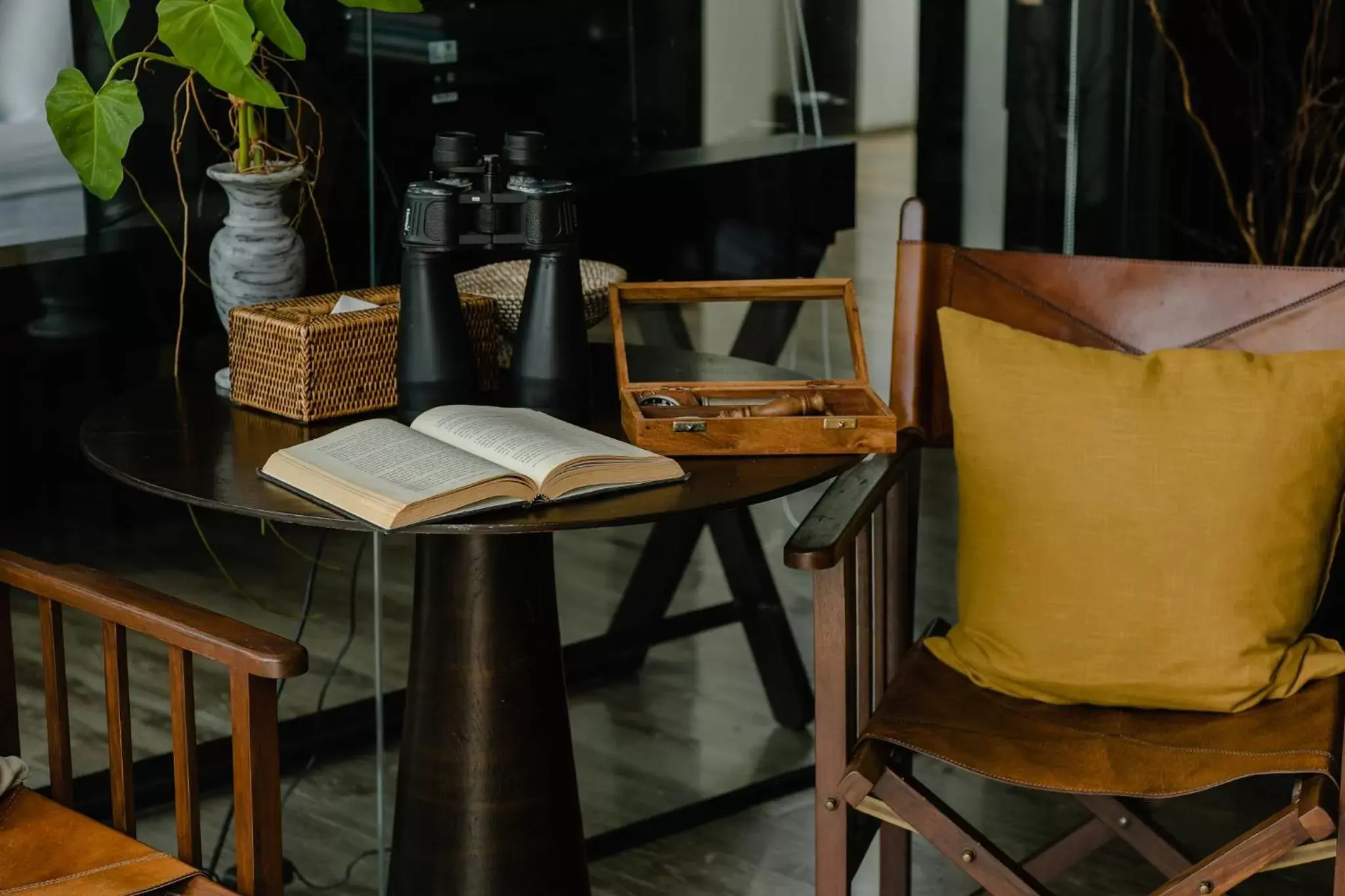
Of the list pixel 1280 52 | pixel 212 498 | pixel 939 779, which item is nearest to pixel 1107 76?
pixel 1280 52

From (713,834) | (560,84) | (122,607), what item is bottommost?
(713,834)

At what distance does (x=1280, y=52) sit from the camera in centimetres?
331

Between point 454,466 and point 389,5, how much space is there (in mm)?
582

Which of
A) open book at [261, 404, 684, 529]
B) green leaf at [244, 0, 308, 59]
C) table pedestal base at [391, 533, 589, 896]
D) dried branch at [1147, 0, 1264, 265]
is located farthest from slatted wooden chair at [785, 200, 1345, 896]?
dried branch at [1147, 0, 1264, 265]

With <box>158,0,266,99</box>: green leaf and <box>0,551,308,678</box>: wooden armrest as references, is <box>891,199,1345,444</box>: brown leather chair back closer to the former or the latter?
<box>158,0,266,99</box>: green leaf

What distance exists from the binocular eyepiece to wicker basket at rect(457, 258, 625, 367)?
180 mm

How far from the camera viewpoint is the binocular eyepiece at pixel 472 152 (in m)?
1.92

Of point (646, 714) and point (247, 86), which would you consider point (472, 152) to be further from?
point (646, 714)

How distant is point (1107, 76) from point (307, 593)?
1.63m

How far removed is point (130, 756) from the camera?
65.2 inches

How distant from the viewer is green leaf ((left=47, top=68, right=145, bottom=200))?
1.94 metres

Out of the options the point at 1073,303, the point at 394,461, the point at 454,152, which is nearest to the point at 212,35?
the point at 454,152

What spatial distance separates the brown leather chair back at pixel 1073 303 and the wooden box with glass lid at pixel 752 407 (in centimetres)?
13

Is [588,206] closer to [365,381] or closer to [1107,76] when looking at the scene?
[365,381]
